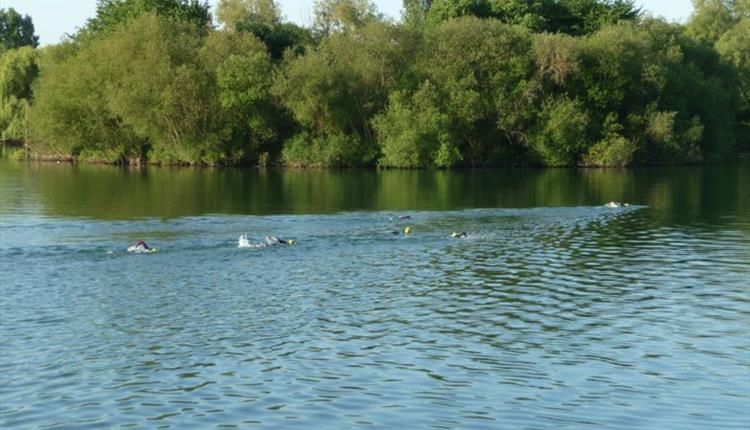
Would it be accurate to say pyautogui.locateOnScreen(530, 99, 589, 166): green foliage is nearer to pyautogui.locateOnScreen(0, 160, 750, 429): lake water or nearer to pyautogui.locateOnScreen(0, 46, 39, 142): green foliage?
pyautogui.locateOnScreen(0, 160, 750, 429): lake water

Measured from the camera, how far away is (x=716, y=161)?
11300 centimetres

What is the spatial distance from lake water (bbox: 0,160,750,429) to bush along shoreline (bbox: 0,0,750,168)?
44887 mm

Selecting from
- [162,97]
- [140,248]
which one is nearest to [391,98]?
[162,97]

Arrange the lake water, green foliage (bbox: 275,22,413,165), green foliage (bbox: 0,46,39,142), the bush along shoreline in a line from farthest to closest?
1. green foliage (bbox: 0,46,39,142)
2. the bush along shoreline
3. green foliage (bbox: 275,22,413,165)
4. the lake water

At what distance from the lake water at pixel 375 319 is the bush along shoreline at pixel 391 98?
4489cm

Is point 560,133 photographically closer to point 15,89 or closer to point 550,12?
point 550,12

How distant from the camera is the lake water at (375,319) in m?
19.4

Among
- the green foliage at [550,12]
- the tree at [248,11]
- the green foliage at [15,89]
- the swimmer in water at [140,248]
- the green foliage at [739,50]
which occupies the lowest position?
the swimmer in water at [140,248]

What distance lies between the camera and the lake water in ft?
63.7

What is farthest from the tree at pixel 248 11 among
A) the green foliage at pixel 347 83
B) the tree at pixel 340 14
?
the green foliage at pixel 347 83

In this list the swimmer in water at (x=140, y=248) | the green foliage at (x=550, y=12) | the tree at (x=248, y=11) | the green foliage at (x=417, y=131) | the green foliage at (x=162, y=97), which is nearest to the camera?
the swimmer in water at (x=140, y=248)

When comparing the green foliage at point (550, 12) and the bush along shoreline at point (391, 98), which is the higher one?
the green foliage at point (550, 12)

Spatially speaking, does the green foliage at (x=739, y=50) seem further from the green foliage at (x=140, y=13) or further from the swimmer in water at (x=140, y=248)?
the swimmer in water at (x=140, y=248)

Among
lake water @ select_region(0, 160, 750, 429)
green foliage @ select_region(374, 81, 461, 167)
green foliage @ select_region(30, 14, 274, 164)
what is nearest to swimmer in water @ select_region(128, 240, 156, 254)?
lake water @ select_region(0, 160, 750, 429)
